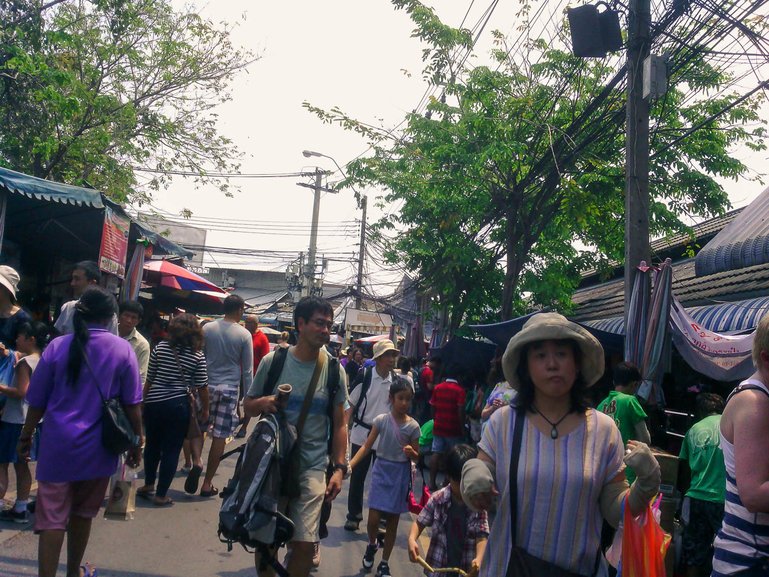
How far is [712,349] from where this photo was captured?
6.98 metres

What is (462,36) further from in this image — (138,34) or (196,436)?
(196,436)

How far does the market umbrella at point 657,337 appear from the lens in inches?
295

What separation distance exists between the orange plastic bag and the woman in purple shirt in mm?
2934

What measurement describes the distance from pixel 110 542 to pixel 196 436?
1727mm

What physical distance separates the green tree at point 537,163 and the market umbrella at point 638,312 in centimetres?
427

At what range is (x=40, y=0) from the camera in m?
12.0

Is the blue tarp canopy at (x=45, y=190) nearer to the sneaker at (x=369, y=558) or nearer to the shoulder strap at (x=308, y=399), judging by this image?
the shoulder strap at (x=308, y=399)

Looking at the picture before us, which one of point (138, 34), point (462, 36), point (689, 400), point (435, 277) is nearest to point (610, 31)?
point (689, 400)

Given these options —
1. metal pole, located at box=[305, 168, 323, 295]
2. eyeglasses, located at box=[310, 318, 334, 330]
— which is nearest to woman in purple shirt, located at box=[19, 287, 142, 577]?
eyeglasses, located at box=[310, 318, 334, 330]

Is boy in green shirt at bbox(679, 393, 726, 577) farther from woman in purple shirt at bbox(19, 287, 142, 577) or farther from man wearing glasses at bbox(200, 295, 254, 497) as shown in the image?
man wearing glasses at bbox(200, 295, 254, 497)

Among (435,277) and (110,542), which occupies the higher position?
(435,277)

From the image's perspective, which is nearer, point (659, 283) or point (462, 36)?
point (659, 283)

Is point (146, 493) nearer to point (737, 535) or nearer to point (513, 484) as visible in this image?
point (513, 484)

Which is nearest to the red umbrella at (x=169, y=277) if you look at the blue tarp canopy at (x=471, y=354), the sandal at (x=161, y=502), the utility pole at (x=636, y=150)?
the blue tarp canopy at (x=471, y=354)
